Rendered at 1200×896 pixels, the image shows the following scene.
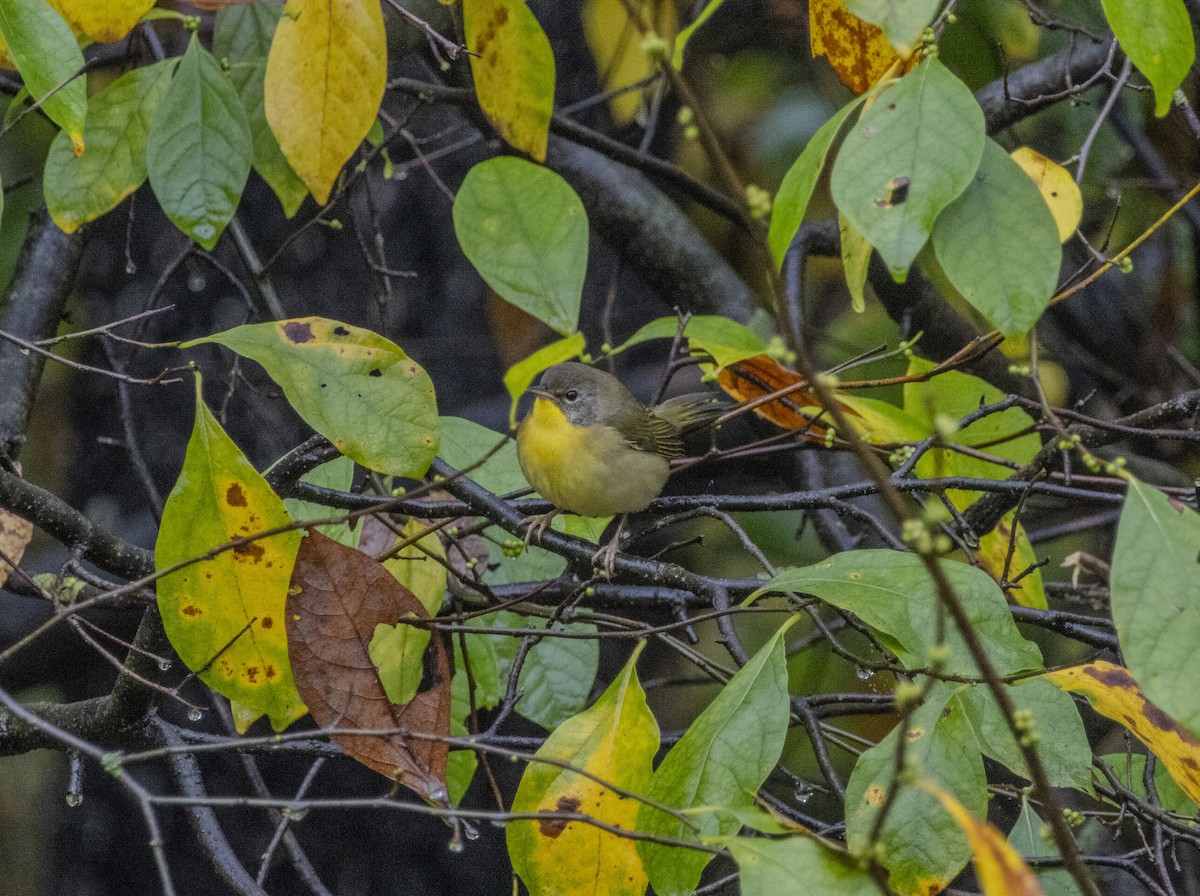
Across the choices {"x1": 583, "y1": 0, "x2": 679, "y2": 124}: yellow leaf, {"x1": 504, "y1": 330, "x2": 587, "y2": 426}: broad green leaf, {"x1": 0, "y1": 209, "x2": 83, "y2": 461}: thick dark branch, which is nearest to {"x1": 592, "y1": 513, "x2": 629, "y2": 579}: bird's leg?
{"x1": 504, "y1": 330, "x2": 587, "y2": 426}: broad green leaf

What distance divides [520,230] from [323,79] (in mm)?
512

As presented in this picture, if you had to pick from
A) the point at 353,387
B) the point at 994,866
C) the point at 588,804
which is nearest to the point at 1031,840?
the point at 588,804

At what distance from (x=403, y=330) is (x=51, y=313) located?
1685 millimetres

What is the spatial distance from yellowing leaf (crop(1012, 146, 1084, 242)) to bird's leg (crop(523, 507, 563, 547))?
3.50 feet

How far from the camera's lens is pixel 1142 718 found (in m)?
1.55

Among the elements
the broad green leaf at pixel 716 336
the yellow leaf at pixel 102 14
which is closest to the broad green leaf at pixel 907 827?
the broad green leaf at pixel 716 336

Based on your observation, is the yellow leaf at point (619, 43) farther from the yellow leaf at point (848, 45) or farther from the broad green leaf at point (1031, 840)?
the broad green leaf at point (1031, 840)

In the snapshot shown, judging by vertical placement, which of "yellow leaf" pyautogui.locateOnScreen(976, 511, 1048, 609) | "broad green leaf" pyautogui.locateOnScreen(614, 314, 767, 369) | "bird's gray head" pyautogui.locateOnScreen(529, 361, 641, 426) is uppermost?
"broad green leaf" pyautogui.locateOnScreen(614, 314, 767, 369)

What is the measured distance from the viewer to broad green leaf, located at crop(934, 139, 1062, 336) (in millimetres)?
1492

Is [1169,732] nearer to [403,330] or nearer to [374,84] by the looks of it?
[374,84]

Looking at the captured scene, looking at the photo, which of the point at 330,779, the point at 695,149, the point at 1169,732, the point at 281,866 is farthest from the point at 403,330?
the point at 1169,732

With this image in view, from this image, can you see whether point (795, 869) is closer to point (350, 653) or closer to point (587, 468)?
point (350, 653)

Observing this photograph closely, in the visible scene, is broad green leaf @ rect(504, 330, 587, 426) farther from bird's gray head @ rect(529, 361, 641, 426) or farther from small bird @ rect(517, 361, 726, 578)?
bird's gray head @ rect(529, 361, 641, 426)

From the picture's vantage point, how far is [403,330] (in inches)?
183
